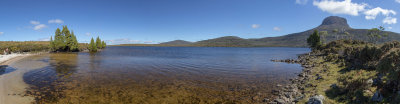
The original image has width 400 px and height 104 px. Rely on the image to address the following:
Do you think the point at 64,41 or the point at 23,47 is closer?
the point at 23,47

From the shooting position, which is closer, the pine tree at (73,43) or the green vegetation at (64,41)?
the green vegetation at (64,41)

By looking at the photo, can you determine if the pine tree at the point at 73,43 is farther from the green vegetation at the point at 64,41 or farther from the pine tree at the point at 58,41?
the pine tree at the point at 58,41

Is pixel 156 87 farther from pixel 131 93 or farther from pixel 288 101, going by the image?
pixel 288 101

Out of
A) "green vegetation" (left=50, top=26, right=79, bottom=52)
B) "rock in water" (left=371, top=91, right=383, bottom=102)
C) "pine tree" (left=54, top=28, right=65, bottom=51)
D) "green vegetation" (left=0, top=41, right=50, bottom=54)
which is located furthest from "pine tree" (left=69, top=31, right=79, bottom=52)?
"rock in water" (left=371, top=91, right=383, bottom=102)

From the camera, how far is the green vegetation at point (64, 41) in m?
69.4

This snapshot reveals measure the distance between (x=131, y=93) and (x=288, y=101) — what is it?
12.4m

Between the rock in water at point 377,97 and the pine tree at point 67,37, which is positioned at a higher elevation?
the pine tree at point 67,37

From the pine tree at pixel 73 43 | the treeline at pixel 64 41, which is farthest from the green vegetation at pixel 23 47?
the pine tree at pixel 73 43

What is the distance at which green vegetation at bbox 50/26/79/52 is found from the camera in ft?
228

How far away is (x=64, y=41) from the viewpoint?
7219cm

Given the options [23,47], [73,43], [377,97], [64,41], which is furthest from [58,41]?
[377,97]

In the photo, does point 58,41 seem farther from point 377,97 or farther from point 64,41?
→ point 377,97

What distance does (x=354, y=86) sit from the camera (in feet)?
32.3

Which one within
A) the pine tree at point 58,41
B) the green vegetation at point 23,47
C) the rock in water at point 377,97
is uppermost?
the pine tree at point 58,41
